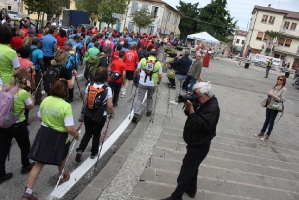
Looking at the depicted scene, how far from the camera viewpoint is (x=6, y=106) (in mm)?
3344

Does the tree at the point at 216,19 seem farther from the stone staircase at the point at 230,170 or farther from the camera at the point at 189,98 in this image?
the camera at the point at 189,98

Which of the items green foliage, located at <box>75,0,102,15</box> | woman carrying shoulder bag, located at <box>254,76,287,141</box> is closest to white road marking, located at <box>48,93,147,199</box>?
woman carrying shoulder bag, located at <box>254,76,287,141</box>

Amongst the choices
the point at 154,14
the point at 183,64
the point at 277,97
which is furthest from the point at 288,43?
the point at 277,97

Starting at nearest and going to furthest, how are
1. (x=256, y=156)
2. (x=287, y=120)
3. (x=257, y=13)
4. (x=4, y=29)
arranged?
(x=4, y=29), (x=256, y=156), (x=287, y=120), (x=257, y=13)

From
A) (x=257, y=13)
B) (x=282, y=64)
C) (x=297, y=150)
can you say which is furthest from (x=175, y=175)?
(x=257, y=13)

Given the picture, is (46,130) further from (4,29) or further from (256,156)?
(256,156)

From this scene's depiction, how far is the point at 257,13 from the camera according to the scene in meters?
55.5

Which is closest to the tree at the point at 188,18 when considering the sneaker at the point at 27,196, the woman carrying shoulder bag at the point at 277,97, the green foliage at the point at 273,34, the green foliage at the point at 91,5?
the green foliage at the point at 273,34

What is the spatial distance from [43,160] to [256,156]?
194 inches

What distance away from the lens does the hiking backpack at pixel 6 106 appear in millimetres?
3320

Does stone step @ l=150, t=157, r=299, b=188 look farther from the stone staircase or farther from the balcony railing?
the balcony railing

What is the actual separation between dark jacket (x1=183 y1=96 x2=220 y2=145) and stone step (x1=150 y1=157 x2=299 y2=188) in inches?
61.4

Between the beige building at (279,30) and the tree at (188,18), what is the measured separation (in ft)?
44.9

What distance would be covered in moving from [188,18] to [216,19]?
35.3 feet
